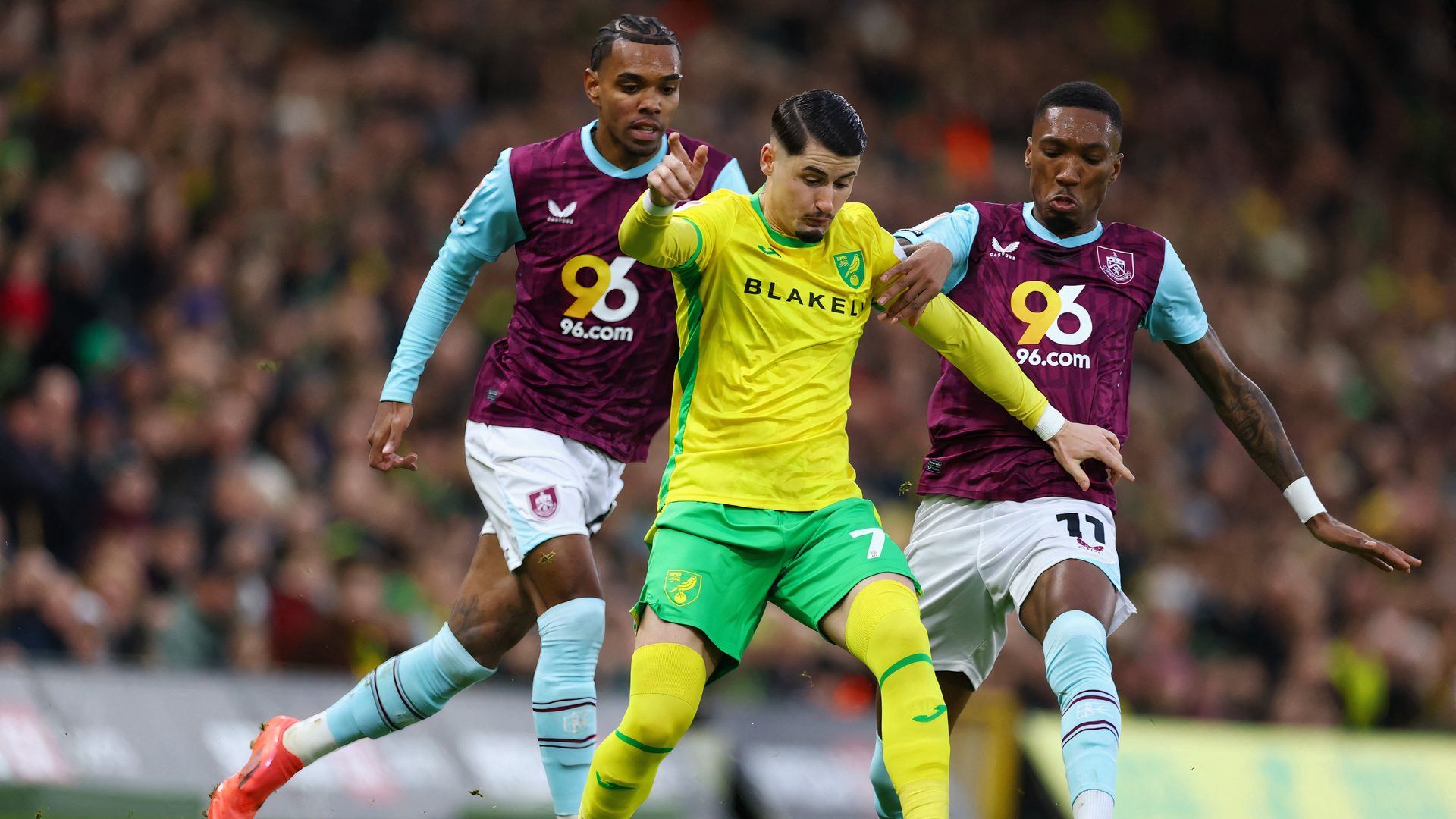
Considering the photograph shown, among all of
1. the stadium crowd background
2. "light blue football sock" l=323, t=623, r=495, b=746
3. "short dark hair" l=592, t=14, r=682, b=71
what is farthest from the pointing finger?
the stadium crowd background

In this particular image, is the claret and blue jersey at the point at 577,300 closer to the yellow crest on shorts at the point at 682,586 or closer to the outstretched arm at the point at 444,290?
the outstretched arm at the point at 444,290

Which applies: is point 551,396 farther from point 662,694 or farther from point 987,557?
point 987,557

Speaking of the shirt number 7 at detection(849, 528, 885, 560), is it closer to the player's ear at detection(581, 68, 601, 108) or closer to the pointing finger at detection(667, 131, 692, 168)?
the pointing finger at detection(667, 131, 692, 168)

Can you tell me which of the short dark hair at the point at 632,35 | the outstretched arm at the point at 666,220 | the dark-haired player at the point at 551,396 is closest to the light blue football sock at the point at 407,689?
the dark-haired player at the point at 551,396

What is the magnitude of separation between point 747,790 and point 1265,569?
613 cm

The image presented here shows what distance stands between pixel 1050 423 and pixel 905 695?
1.20 meters

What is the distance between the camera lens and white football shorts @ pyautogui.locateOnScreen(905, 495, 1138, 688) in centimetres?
577

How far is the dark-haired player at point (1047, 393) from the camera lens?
5.90m

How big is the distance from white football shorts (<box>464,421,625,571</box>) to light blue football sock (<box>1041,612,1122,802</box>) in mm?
1684

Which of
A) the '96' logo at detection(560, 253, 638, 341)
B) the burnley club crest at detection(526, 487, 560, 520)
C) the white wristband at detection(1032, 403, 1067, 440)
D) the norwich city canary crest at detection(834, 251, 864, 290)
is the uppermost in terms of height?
the norwich city canary crest at detection(834, 251, 864, 290)

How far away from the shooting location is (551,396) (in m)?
6.18

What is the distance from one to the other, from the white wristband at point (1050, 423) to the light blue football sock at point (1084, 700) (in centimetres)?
64

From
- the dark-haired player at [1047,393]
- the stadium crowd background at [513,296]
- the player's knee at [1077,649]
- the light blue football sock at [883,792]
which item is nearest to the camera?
the player's knee at [1077,649]

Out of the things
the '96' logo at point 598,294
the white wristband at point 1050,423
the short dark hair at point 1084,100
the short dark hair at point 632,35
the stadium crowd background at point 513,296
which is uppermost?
the short dark hair at point 632,35
